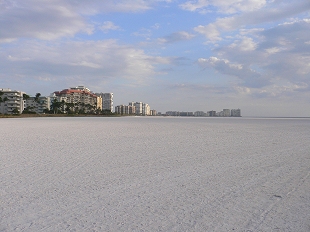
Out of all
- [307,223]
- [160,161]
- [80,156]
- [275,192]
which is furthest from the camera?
[80,156]

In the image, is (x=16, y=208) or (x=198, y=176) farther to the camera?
(x=198, y=176)

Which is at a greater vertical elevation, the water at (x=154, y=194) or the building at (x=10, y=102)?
the building at (x=10, y=102)

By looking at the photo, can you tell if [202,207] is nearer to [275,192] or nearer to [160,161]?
[275,192]

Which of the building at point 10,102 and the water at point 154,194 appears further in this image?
the building at point 10,102

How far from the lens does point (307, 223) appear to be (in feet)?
13.3

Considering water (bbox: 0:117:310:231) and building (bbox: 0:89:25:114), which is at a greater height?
building (bbox: 0:89:25:114)

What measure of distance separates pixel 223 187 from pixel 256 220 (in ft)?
5.64

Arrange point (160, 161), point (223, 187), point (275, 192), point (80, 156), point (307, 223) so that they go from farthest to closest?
point (80, 156) < point (160, 161) < point (223, 187) < point (275, 192) < point (307, 223)

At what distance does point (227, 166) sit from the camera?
8016mm

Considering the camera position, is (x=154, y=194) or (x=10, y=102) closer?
(x=154, y=194)

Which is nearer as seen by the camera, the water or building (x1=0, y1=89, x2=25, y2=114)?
the water

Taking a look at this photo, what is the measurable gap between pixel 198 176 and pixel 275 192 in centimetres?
178

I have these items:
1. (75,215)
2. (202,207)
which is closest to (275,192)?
(202,207)

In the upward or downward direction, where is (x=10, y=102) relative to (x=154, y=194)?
upward
